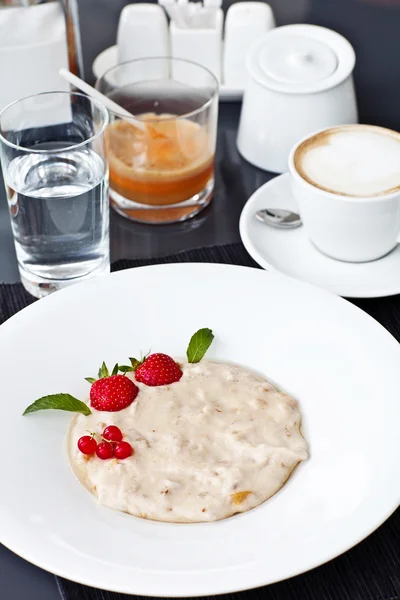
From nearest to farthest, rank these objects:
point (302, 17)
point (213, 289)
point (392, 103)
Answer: point (213, 289) → point (392, 103) → point (302, 17)

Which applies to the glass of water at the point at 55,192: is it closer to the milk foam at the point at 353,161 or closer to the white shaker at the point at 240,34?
the milk foam at the point at 353,161

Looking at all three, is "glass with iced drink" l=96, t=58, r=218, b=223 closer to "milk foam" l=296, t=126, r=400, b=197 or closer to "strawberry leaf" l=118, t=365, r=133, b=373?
"milk foam" l=296, t=126, r=400, b=197

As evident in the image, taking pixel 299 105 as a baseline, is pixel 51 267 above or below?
below

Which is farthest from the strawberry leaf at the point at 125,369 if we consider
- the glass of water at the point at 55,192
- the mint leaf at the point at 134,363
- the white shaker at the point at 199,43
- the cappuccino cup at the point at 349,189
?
the white shaker at the point at 199,43

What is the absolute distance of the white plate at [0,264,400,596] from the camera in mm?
933

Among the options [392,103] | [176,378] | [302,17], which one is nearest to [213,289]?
[176,378]

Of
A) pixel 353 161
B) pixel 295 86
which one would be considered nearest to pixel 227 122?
pixel 295 86

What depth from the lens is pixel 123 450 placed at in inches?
41.6

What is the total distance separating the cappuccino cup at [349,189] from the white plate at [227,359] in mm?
176

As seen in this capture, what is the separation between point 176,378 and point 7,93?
69 cm

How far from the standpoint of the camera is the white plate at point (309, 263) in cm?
143

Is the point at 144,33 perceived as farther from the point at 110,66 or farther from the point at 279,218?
the point at 279,218

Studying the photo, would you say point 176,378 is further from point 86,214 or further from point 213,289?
point 86,214

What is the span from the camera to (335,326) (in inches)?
48.9
